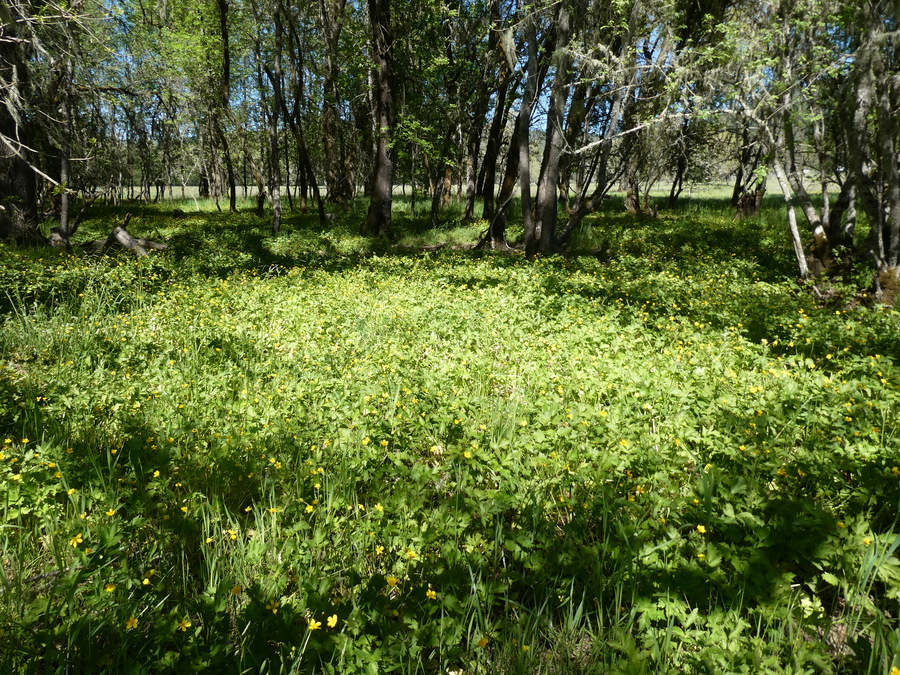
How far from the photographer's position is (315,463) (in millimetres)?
3006

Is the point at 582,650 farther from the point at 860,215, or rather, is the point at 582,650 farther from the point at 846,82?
the point at 860,215

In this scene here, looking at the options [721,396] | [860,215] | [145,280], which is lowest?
[721,396]

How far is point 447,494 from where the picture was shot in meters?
2.92

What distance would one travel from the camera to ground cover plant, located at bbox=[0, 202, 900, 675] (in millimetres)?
1874

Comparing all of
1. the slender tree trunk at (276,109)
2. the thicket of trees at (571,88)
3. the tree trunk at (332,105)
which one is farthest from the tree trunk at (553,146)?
the tree trunk at (332,105)

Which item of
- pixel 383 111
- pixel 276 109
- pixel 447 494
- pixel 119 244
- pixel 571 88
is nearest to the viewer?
pixel 447 494

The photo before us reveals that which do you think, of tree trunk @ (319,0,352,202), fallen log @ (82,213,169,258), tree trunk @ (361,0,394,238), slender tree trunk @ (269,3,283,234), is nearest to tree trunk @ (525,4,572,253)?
tree trunk @ (361,0,394,238)

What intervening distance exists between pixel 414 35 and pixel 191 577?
63.6ft

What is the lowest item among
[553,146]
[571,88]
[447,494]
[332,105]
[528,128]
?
[447,494]

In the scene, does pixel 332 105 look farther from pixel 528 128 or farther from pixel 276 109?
pixel 528 128

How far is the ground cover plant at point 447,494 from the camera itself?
1874 millimetres

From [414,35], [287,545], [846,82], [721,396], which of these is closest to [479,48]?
[414,35]

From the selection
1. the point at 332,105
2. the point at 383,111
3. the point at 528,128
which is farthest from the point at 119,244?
the point at 332,105

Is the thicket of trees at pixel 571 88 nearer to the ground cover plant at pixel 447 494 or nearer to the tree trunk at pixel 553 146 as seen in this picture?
the tree trunk at pixel 553 146
